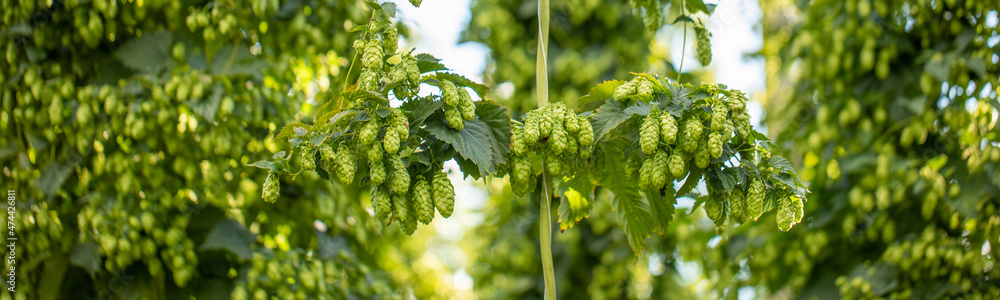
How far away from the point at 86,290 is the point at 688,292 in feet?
7.84

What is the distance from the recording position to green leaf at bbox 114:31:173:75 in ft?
6.49

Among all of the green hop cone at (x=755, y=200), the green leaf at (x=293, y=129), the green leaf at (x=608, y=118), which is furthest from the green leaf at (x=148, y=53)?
the green hop cone at (x=755, y=200)

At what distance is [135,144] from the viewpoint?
197 cm

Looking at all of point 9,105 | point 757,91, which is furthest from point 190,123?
point 757,91

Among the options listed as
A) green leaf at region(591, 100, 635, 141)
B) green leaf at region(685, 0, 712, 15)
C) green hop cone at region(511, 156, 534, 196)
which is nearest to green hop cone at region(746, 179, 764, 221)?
green leaf at region(591, 100, 635, 141)

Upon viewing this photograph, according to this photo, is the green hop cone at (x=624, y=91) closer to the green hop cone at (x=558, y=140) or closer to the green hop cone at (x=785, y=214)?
the green hop cone at (x=558, y=140)

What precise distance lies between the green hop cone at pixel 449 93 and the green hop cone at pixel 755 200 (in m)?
0.45

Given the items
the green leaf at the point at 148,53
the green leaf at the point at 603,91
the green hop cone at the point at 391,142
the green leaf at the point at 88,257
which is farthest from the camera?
the green leaf at the point at 148,53

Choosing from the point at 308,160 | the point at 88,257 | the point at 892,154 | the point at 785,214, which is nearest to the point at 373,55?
the point at 308,160

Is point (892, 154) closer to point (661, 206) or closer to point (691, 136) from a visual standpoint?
point (661, 206)

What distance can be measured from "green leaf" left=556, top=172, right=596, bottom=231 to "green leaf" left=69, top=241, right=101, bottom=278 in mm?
1207

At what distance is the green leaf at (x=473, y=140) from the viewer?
1064 millimetres

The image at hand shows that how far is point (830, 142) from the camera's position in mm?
2592

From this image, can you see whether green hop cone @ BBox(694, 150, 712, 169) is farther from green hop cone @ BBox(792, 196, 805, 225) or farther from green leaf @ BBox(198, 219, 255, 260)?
green leaf @ BBox(198, 219, 255, 260)
